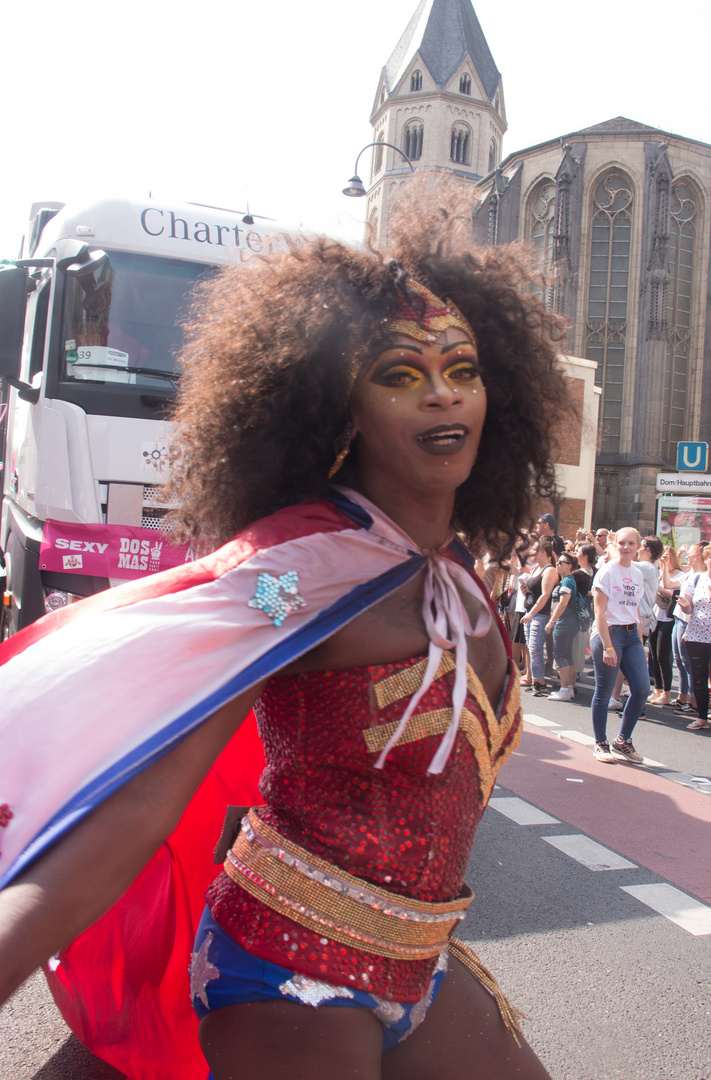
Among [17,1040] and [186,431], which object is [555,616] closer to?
[17,1040]

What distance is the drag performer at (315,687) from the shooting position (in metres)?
1.07

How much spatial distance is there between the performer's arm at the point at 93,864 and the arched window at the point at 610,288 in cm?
4155

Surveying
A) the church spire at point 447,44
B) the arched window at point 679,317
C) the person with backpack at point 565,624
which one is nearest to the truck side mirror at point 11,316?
the person with backpack at point 565,624

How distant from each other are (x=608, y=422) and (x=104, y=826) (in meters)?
42.5

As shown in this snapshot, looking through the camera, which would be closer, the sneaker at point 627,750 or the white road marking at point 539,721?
the sneaker at point 627,750

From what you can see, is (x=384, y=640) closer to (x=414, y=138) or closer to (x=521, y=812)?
(x=521, y=812)

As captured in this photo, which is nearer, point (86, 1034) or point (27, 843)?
point (27, 843)

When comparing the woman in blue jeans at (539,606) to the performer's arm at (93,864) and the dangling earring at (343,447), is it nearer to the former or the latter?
the dangling earring at (343,447)

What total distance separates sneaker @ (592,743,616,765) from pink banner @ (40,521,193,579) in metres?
3.70

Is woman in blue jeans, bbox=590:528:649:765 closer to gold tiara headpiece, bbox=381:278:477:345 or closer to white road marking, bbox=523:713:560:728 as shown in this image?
white road marking, bbox=523:713:560:728

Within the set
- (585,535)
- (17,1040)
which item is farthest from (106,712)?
(585,535)

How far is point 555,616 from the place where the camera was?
9281mm

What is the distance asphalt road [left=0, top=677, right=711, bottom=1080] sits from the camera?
109 inches

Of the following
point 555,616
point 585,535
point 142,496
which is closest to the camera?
point 142,496
